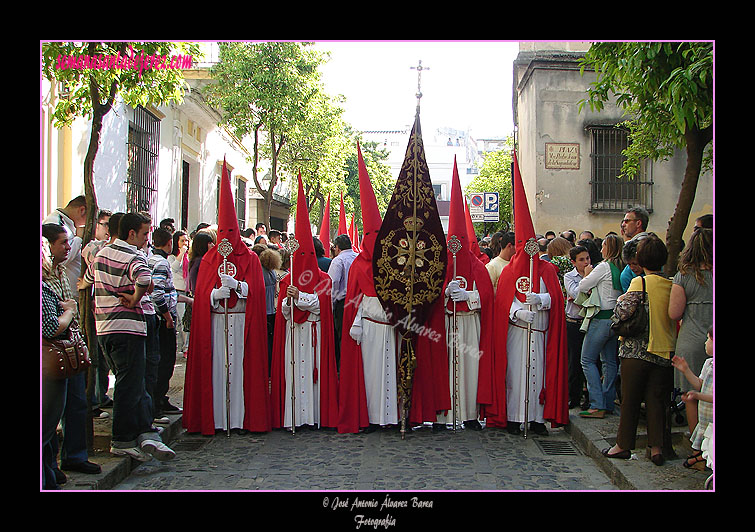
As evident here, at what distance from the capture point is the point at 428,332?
23.1ft

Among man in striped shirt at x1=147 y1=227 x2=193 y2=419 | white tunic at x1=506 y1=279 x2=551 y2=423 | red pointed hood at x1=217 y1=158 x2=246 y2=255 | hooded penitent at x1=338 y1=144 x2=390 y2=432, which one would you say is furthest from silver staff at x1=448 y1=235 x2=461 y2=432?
man in striped shirt at x1=147 y1=227 x2=193 y2=419

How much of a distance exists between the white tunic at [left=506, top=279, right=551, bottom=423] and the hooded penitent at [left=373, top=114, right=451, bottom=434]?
0.87 m

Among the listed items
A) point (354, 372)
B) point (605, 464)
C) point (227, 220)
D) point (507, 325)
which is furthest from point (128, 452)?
point (605, 464)

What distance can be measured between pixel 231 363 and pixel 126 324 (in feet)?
5.49

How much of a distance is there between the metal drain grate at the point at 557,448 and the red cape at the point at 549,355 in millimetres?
292

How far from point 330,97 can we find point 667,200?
8.42m

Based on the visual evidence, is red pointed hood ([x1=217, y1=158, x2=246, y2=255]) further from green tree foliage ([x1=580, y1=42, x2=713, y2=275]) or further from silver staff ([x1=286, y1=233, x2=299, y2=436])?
green tree foliage ([x1=580, y1=42, x2=713, y2=275])

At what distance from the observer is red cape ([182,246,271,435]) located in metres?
6.79

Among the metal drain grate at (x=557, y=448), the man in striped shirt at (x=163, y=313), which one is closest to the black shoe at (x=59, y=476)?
the man in striped shirt at (x=163, y=313)

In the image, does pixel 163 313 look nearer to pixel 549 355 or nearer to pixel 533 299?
pixel 533 299

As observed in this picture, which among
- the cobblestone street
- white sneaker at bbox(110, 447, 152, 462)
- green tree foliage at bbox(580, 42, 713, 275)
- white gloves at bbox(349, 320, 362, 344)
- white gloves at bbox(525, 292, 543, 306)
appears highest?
green tree foliage at bbox(580, 42, 713, 275)

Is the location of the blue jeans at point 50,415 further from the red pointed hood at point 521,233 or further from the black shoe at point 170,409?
the red pointed hood at point 521,233

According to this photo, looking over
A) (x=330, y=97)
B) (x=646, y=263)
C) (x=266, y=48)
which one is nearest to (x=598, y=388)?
(x=646, y=263)

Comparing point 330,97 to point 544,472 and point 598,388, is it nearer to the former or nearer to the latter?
point 598,388
